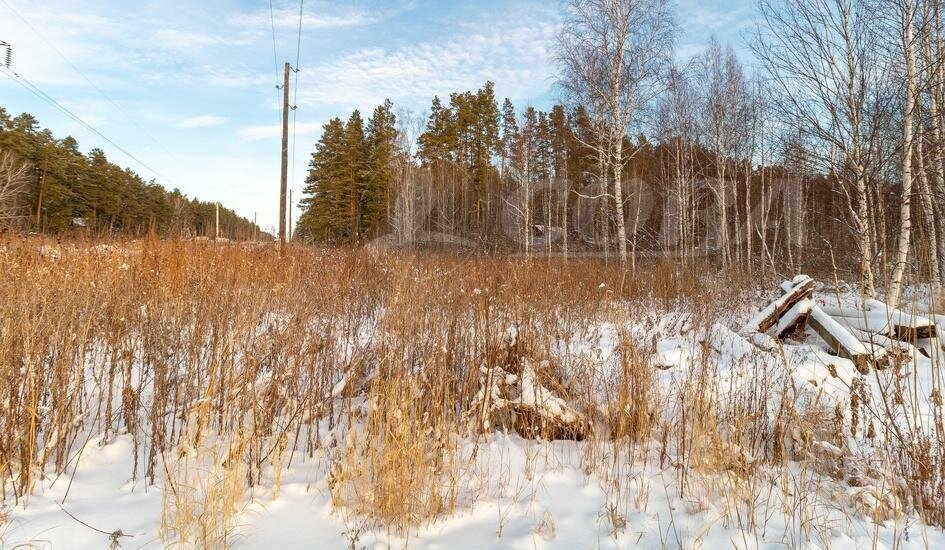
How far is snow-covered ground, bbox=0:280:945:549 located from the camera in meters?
1.86

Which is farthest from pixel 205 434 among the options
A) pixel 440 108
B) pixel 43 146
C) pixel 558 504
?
pixel 43 146

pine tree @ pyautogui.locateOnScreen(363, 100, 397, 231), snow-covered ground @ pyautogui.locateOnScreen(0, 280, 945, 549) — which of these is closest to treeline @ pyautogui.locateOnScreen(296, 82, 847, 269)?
pine tree @ pyautogui.locateOnScreen(363, 100, 397, 231)

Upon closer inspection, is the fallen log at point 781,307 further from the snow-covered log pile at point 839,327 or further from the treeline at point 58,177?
the treeline at point 58,177

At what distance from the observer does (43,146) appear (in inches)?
1197

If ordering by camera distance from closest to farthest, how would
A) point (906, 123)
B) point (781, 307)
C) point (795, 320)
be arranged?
point (795, 320), point (781, 307), point (906, 123)

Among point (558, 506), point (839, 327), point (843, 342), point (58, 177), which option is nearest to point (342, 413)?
point (558, 506)

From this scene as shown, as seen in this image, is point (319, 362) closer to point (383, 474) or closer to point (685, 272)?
point (383, 474)

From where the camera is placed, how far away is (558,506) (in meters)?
2.20

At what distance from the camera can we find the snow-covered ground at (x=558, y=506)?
1863mm

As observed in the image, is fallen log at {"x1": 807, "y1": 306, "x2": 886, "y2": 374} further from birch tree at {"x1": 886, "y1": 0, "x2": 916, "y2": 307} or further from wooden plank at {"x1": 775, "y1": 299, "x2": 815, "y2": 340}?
birch tree at {"x1": 886, "y1": 0, "x2": 916, "y2": 307}

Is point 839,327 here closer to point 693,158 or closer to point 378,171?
point 693,158

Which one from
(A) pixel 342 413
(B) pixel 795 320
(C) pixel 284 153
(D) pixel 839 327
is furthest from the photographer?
(C) pixel 284 153

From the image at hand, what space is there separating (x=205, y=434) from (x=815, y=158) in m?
9.78

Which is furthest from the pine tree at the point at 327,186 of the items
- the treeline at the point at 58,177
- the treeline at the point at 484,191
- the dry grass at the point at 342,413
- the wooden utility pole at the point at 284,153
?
the dry grass at the point at 342,413
